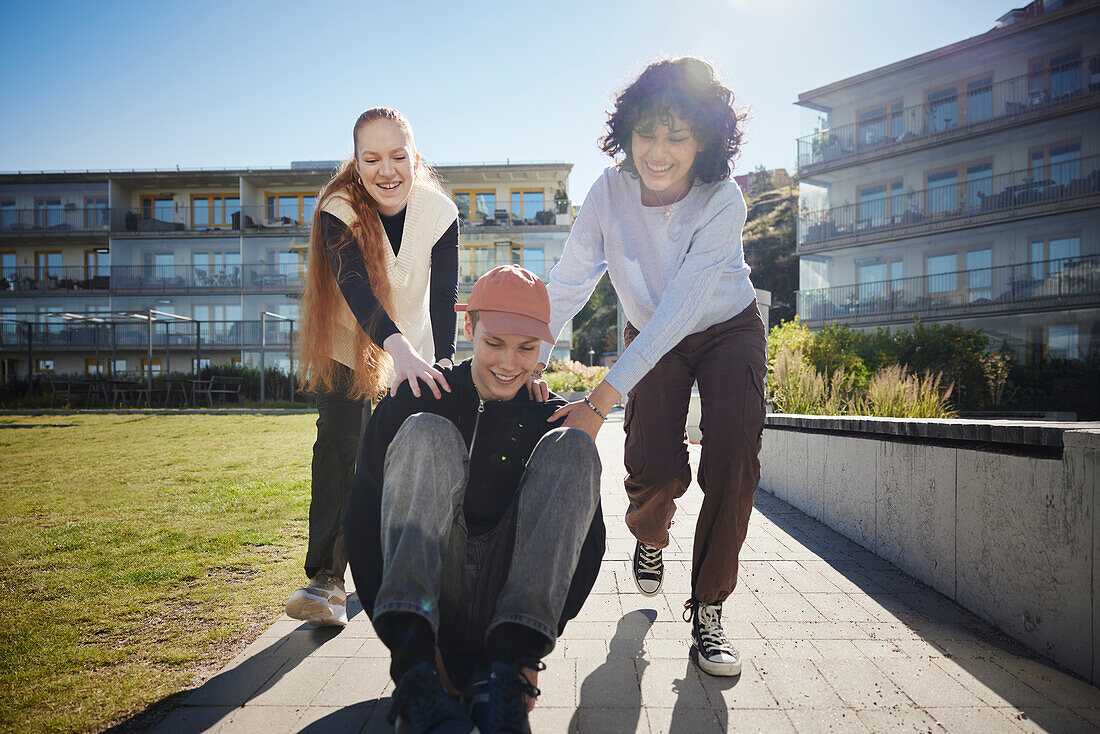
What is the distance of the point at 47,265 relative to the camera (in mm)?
40688

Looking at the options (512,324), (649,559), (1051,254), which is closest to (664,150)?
(512,324)

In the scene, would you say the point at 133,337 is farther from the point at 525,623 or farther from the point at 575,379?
the point at 525,623

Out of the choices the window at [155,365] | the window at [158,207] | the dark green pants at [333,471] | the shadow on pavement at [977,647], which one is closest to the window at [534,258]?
the window at [155,365]

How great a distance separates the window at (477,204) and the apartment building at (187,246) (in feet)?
0.31

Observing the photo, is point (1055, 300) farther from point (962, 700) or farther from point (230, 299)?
point (230, 299)

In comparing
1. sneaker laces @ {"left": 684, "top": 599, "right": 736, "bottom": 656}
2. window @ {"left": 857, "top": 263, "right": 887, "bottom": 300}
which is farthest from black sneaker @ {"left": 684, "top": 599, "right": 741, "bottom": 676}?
window @ {"left": 857, "top": 263, "right": 887, "bottom": 300}

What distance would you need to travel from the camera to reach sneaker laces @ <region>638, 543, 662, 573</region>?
3.27 metres

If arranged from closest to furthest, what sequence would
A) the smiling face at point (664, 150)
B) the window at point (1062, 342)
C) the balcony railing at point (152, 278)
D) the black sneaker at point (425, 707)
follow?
1. the black sneaker at point (425, 707)
2. the smiling face at point (664, 150)
3. the window at point (1062, 342)
4. the balcony railing at point (152, 278)

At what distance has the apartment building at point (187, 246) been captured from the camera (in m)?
37.4

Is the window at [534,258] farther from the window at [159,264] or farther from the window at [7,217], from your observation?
the window at [7,217]

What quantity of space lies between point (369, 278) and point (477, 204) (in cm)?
3825

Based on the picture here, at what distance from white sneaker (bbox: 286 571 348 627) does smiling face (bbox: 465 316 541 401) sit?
1.32 meters

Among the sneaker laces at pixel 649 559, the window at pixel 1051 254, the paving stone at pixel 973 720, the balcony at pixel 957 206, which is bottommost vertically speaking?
the paving stone at pixel 973 720

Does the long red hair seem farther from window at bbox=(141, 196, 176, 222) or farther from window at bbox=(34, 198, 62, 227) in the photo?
window at bbox=(34, 198, 62, 227)
